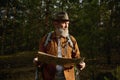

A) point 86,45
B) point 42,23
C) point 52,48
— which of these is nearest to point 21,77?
point 86,45

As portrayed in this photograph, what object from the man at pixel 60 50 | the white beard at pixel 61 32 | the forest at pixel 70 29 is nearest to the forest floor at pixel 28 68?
the forest at pixel 70 29

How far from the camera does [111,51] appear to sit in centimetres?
2278

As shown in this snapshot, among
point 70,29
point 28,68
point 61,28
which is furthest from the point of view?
point 28,68

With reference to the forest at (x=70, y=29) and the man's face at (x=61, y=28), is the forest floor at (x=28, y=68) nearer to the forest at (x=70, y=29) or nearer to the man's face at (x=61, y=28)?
the forest at (x=70, y=29)

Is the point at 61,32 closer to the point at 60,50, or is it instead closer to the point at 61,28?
the point at 61,28

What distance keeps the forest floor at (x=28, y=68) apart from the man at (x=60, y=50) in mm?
4863

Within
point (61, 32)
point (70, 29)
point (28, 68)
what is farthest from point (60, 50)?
point (28, 68)

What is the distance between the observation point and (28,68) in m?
22.3

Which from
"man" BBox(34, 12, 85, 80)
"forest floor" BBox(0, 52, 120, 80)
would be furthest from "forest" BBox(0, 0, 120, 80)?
"man" BBox(34, 12, 85, 80)

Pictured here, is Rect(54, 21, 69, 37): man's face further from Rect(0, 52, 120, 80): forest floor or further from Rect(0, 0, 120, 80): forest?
Rect(0, 0, 120, 80): forest

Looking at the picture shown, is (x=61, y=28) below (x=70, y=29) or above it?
above

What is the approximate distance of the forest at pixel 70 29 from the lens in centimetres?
1822

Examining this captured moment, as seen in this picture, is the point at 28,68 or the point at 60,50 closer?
the point at 60,50

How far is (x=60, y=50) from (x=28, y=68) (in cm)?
1651
